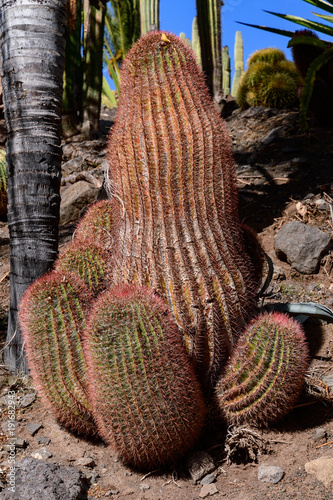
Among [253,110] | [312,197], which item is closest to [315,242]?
[312,197]

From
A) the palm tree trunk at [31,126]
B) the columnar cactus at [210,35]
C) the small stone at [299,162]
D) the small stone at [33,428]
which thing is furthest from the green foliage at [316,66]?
the small stone at [33,428]

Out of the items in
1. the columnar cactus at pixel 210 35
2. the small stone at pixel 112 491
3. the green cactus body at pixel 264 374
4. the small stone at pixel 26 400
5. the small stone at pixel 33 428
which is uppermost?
the columnar cactus at pixel 210 35

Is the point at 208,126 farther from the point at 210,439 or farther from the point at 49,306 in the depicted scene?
the point at 210,439

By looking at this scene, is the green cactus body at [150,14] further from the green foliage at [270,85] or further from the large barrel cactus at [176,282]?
the large barrel cactus at [176,282]

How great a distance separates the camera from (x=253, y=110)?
22.0 feet

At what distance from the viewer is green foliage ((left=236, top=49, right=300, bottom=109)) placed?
21.6 ft

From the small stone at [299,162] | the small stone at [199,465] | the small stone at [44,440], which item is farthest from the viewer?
the small stone at [299,162]

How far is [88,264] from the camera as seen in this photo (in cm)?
236

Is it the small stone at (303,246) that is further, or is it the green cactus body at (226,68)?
the green cactus body at (226,68)

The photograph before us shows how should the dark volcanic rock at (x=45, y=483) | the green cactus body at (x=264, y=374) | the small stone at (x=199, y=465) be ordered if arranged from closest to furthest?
the dark volcanic rock at (x=45, y=483)
the small stone at (x=199, y=465)
the green cactus body at (x=264, y=374)

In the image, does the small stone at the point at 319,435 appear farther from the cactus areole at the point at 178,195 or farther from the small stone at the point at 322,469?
the cactus areole at the point at 178,195

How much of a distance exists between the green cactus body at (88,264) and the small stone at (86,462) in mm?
768

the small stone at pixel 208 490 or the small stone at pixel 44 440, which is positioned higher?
the small stone at pixel 44 440

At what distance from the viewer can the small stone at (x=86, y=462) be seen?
2.07m
